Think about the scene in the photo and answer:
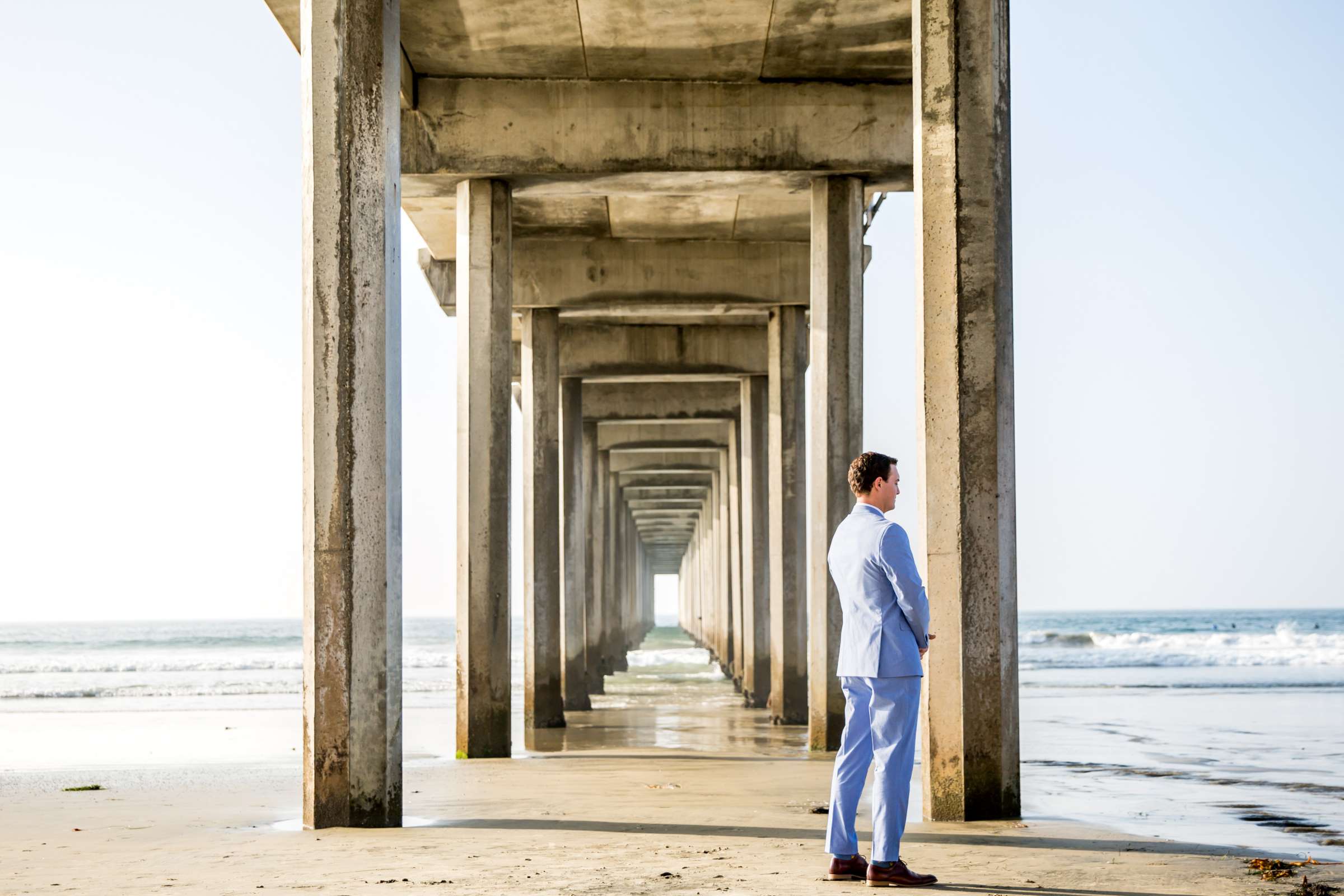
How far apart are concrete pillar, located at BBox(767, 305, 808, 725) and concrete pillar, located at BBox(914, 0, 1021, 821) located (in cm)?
847

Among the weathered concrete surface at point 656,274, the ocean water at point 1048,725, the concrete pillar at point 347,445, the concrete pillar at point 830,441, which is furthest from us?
the weathered concrete surface at point 656,274

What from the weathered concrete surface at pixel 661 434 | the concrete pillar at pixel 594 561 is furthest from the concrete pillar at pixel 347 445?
the weathered concrete surface at pixel 661 434

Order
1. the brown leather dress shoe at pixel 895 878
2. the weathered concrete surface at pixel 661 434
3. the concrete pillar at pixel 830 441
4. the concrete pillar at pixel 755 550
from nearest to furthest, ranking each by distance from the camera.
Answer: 1. the brown leather dress shoe at pixel 895 878
2. the concrete pillar at pixel 830 441
3. the concrete pillar at pixel 755 550
4. the weathered concrete surface at pixel 661 434

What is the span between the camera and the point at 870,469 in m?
5.66

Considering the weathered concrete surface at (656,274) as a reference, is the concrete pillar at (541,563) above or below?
below

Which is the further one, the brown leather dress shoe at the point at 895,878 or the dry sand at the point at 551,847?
the dry sand at the point at 551,847

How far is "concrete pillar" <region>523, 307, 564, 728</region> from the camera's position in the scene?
16172mm

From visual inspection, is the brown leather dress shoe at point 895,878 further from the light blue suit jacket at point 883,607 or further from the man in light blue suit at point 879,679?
the light blue suit jacket at point 883,607

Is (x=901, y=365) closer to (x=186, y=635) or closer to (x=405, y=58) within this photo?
(x=405, y=58)

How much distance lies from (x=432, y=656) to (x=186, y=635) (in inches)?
1323

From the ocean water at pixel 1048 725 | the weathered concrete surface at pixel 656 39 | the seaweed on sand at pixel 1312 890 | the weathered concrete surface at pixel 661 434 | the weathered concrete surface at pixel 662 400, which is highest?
the weathered concrete surface at pixel 656 39

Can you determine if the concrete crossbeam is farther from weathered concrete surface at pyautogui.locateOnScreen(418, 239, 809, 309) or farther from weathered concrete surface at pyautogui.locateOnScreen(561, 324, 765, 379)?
weathered concrete surface at pyautogui.locateOnScreen(561, 324, 765, 379)

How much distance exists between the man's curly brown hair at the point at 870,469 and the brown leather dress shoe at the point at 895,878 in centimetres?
143

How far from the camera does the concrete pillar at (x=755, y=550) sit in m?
20.8
